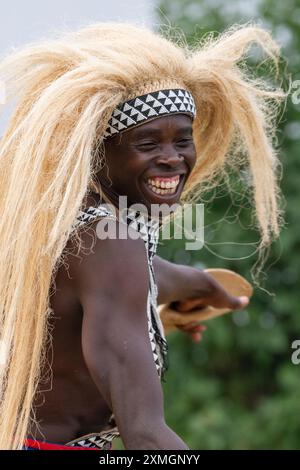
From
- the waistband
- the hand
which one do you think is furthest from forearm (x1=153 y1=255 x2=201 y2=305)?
the waistband

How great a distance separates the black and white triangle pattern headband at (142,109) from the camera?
9.77 feet

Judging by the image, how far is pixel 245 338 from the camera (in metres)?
7.14

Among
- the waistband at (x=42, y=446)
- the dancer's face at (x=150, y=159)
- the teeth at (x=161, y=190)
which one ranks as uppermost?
the dancer's face at (x=150, y=159)

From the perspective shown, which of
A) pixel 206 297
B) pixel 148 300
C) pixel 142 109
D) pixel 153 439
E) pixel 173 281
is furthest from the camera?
pixel 206 297

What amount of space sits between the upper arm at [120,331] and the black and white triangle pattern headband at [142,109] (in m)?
0.39

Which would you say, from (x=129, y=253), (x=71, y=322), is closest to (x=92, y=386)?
(x=71, y=322)

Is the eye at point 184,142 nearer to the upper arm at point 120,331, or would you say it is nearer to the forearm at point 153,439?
the upper arm at point 120,331

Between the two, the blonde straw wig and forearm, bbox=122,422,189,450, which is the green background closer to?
the blonde straw wig

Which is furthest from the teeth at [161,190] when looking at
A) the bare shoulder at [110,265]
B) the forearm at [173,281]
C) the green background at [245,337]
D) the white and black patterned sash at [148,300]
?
the green background at [245,337]

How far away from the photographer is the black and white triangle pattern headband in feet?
9.77

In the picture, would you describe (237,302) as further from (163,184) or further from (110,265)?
(110,265)

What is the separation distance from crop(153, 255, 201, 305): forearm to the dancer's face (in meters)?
0.74

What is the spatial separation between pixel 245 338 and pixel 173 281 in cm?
339

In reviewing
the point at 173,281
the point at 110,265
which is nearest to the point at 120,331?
the point at 110,265
